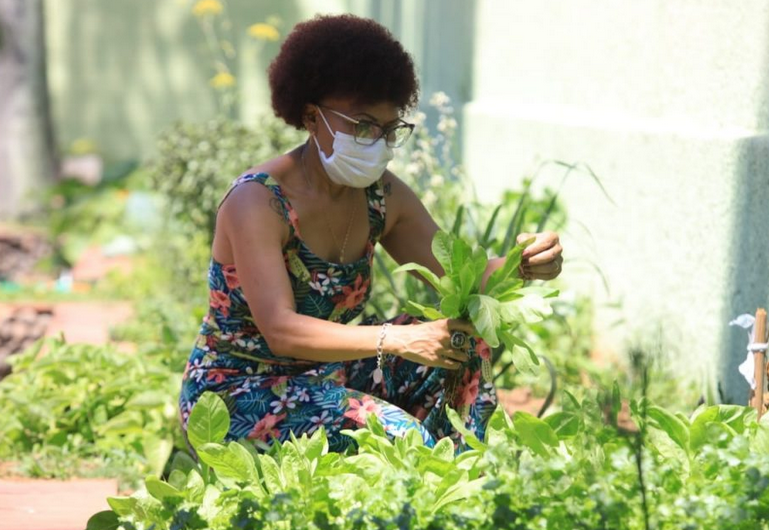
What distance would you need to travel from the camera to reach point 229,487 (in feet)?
8.85

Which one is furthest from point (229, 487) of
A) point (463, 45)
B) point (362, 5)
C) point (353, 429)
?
point (362, 5)

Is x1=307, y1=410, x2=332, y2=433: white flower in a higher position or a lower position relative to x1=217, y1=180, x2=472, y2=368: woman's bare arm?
lower

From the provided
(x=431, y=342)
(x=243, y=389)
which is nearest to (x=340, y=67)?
(x=431, y=342)

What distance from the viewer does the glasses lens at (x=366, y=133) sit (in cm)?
319

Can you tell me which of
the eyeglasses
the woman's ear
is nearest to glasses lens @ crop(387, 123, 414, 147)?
the eyeglasses

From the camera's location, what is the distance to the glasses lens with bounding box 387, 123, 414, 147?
3254 mm

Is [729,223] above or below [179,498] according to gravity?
above

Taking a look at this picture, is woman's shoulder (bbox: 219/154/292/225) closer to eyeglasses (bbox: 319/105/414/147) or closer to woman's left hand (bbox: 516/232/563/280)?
eyeglasses (bbox: 319/105/414/147)

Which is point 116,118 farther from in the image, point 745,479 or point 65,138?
point 745,479

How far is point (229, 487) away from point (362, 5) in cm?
834

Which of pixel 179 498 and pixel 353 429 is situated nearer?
pixel 179 498

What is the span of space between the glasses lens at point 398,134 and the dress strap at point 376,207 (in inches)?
8.5

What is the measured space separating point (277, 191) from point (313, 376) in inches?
20.0

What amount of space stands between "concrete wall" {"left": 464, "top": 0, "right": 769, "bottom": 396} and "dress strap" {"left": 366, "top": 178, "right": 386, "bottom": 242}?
1.13 meters
